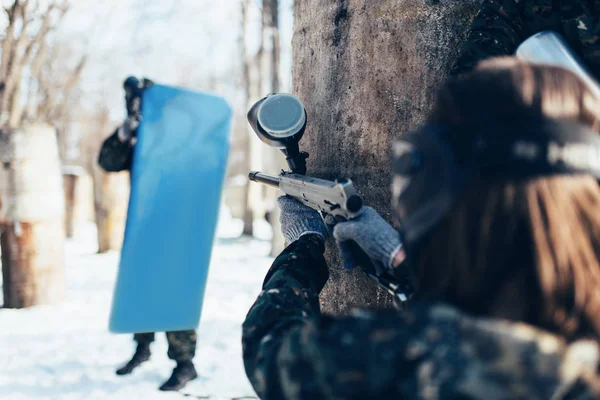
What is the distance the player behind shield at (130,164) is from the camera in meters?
3.17

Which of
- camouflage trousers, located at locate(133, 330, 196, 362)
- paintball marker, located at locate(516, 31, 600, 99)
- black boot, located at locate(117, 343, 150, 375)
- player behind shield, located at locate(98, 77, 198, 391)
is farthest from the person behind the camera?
black boot, located at locate(117, 343, 150, 375)

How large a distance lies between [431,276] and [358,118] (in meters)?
0.99

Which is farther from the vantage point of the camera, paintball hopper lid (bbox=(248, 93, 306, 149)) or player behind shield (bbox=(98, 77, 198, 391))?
player behind shield (bbox=(98, 77, 198, 391))

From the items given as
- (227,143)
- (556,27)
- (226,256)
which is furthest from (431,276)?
(226,256)

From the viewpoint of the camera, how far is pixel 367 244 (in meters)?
1.37

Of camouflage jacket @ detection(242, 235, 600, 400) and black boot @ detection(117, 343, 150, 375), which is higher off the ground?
camouflage jacket @ detection(242, 235, 600, 400)

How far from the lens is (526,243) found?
2.56 ft

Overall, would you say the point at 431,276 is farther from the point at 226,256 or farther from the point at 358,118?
the point at 226,256

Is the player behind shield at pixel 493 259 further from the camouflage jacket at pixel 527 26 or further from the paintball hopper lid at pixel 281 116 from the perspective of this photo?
the paintball hopper lid at pixel 281 116

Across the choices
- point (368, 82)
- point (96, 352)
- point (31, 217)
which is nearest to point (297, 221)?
point (368, 82)

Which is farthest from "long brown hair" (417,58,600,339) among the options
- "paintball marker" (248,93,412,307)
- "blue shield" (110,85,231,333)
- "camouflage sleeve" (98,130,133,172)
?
"camouflage sleeve" (98,130,133,172)

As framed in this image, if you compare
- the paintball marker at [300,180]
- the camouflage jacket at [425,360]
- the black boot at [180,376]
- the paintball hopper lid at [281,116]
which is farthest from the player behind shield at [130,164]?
the camouflage jacket at [425,360]

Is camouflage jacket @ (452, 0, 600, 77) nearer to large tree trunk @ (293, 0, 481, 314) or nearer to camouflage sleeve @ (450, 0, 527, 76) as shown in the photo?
camouflage sleeve @ (450, 0, 527, 76)

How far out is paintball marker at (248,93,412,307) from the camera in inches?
55.7
